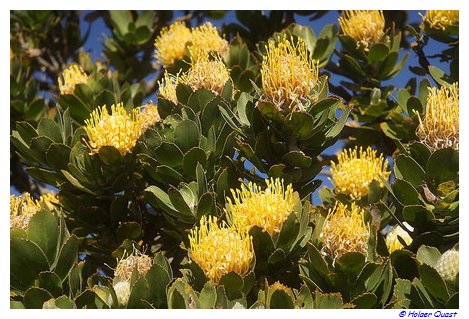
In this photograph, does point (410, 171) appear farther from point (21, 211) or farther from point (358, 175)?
point (21, 211)

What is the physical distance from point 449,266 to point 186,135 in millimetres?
858

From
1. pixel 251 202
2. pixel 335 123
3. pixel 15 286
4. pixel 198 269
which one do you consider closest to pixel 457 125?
pixel 335 123

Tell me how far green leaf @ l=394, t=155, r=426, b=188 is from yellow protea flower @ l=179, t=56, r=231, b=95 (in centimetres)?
66

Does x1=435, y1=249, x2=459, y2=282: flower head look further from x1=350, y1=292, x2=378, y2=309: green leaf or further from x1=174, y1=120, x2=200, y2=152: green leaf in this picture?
x1=174, y1=120, x2=200, y2=152: green leaf

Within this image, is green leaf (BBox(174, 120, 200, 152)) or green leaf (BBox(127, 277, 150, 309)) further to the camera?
green leaf (BBox(174, 120, 200, 152))

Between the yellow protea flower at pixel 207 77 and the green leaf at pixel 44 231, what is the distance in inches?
25.4

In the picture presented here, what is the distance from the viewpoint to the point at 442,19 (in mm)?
2871

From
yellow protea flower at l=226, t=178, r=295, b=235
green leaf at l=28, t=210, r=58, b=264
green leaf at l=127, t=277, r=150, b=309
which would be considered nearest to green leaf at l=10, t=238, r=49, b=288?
green leaf at l=28, t=210, r=58, b=264

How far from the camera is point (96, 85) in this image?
3082 mm

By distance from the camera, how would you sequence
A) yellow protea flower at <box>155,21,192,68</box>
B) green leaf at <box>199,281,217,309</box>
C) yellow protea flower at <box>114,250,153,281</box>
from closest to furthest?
1. green leaf at <box>199,281,217,309</box>
2. yellow protea flower at <box>114,250,153,281</box>
3. yellow protea flower at <box>155,21,192,68</box>

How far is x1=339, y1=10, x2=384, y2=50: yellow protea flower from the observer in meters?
2.99

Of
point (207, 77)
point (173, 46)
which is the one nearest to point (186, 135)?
point (207, 77)

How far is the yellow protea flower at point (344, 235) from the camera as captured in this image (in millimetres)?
2051

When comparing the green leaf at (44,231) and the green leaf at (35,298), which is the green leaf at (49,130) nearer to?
Answer: the green leaf at (44,231)
